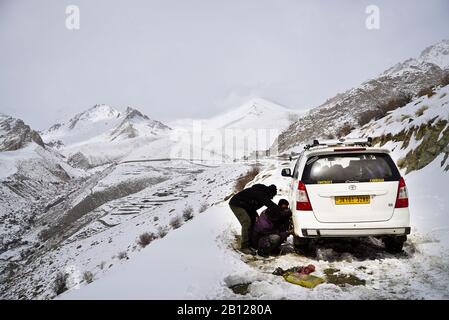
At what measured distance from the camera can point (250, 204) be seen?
6.67 m

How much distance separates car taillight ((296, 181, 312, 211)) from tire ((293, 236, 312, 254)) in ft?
2.46

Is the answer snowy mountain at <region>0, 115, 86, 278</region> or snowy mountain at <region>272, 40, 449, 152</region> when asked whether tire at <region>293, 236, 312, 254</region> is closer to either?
snowy mountain at <region>272, 40, 449, 152</region>

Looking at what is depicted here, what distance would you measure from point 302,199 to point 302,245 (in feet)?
3.44

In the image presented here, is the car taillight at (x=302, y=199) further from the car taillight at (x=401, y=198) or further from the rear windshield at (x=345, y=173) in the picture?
the car taillight at (x=401, y=198)

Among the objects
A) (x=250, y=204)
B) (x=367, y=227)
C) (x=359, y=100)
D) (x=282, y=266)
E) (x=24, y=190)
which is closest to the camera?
(x=367, y=227)

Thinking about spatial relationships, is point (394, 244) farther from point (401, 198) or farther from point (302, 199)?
point (302, 199)

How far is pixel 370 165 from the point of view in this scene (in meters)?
6.20

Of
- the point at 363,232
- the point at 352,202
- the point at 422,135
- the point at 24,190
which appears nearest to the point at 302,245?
the point at 363,232

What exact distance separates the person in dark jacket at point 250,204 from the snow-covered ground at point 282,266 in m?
0.58

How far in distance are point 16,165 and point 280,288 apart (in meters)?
176

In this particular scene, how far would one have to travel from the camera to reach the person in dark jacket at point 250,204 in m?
6.50

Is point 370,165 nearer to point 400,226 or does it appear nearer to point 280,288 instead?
point 400,226

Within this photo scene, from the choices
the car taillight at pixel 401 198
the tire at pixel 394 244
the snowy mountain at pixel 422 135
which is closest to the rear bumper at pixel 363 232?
the car taillight at pixel 401 198
